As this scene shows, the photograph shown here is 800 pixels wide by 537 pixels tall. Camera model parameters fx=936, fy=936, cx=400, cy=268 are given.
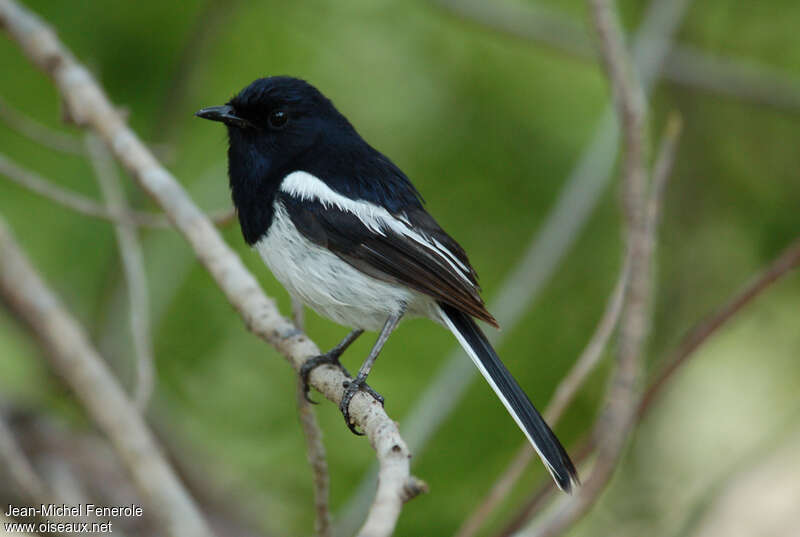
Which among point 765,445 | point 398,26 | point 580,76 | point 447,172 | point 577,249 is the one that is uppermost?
point 398,26

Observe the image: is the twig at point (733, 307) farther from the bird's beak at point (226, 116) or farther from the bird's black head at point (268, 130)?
the bird's beak at point (226, 116)

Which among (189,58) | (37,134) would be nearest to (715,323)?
(37,134)

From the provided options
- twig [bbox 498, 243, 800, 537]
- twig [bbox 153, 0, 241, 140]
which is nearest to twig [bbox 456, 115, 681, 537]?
twig [bbox 498, 243, 800, 537]

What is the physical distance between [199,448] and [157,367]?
415 millimetres

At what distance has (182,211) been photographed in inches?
116

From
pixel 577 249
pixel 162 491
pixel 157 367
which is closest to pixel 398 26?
pixel 577 249

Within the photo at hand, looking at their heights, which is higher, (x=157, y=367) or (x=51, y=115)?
(x=51, y=115)

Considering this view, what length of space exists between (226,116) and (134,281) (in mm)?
709

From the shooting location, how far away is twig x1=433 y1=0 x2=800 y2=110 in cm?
419

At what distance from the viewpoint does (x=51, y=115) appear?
442cm

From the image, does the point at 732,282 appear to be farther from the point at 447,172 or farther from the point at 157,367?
the point at 157,367

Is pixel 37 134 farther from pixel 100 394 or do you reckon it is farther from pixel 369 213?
pixel 100 394

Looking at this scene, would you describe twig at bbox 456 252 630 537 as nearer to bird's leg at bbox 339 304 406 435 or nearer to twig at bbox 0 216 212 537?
bird's leg at bbox 339 304 406 435

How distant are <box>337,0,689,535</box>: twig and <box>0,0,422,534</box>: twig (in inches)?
22.4
